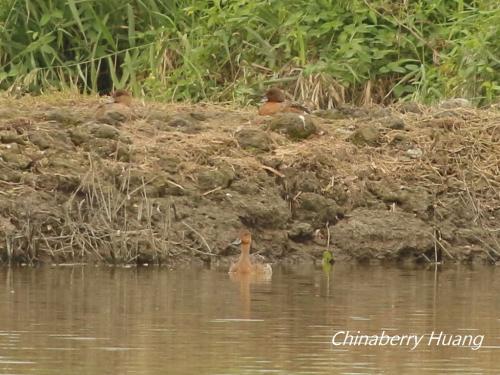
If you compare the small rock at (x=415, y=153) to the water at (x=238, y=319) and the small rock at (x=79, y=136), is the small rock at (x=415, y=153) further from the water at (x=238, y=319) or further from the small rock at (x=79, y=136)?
the small rock at (x=79, y=136)

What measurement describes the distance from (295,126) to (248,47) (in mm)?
3357

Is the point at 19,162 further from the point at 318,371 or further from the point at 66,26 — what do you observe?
the point at 318,371

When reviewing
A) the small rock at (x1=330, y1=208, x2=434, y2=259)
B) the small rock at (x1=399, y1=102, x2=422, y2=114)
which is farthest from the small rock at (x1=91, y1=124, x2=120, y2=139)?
the small rock at (x1=399, y1=102, x2=422, y2=114)

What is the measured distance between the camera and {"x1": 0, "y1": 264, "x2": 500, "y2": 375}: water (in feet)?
31.1

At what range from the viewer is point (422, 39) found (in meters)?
18.8

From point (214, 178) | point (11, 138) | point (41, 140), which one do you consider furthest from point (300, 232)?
point (11, 138)

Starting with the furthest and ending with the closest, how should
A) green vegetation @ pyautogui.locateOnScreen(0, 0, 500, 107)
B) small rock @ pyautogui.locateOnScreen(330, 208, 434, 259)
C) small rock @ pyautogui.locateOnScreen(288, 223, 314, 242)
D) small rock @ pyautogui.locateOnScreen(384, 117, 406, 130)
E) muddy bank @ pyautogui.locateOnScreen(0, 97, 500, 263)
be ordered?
green vegetation @ pyautogui.locateOnScreen(0, 0, 500, 107) < small rock @ pyautogui.locateOnScreen(384, 117, 406, 130) < small rock @ pyautogui.locateOnScreen(288, 223, 314, 242) < small rock @ pyautogui.locateOnScreen(330, 208, 434, 259) < muddy bank @ pyautogui.locateOnScreen(0, 97, 500, 263)

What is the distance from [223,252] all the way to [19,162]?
1.89 m

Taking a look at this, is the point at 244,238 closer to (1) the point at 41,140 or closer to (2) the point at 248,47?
(1) the point at 41,140

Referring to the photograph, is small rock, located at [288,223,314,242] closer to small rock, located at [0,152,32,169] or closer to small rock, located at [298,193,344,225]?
small rock, located at [298,193,344,225]

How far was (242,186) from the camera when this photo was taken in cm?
1515

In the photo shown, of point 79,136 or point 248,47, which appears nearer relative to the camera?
point 79,136

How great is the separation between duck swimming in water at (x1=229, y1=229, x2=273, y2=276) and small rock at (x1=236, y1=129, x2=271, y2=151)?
1.70 m

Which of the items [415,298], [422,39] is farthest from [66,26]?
[415,298]
